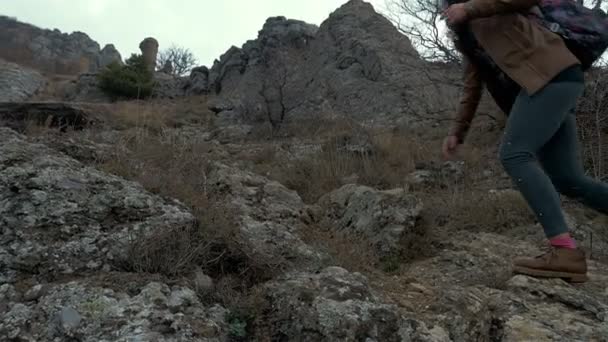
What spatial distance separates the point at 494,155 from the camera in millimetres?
5875

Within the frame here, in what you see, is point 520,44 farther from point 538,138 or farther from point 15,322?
point 15,322

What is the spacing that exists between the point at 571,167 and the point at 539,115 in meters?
0.35

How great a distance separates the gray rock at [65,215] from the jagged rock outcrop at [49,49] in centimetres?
3173

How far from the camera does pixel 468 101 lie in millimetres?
2369

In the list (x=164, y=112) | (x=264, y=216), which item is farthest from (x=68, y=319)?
(x=164, y=112)

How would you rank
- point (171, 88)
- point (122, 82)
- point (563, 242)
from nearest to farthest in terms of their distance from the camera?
point (563, 242), point (122, 82), point (171, 88)

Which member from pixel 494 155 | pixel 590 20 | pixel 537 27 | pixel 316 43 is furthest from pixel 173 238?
pixel 316 43

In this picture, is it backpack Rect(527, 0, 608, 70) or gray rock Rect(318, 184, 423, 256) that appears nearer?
backpack Rect(527, 0, 608, 70)

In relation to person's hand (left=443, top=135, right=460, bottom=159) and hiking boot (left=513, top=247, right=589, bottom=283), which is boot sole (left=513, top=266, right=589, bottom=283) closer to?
hiking boot (left=513, top=247, right=589, bottom=283)

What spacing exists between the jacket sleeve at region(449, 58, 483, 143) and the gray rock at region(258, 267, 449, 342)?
96 centimetres

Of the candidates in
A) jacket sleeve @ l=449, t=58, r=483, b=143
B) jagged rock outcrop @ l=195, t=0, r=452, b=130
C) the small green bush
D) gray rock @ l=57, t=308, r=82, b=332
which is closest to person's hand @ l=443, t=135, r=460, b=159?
jacket sleeve @ l=449, t=58, r=483, b=143

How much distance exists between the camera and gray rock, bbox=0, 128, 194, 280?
69.2 inches

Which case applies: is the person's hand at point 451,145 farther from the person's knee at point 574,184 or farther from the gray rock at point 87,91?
the gray rock at point 87,91

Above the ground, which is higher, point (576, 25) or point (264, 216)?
point (576, 25)
